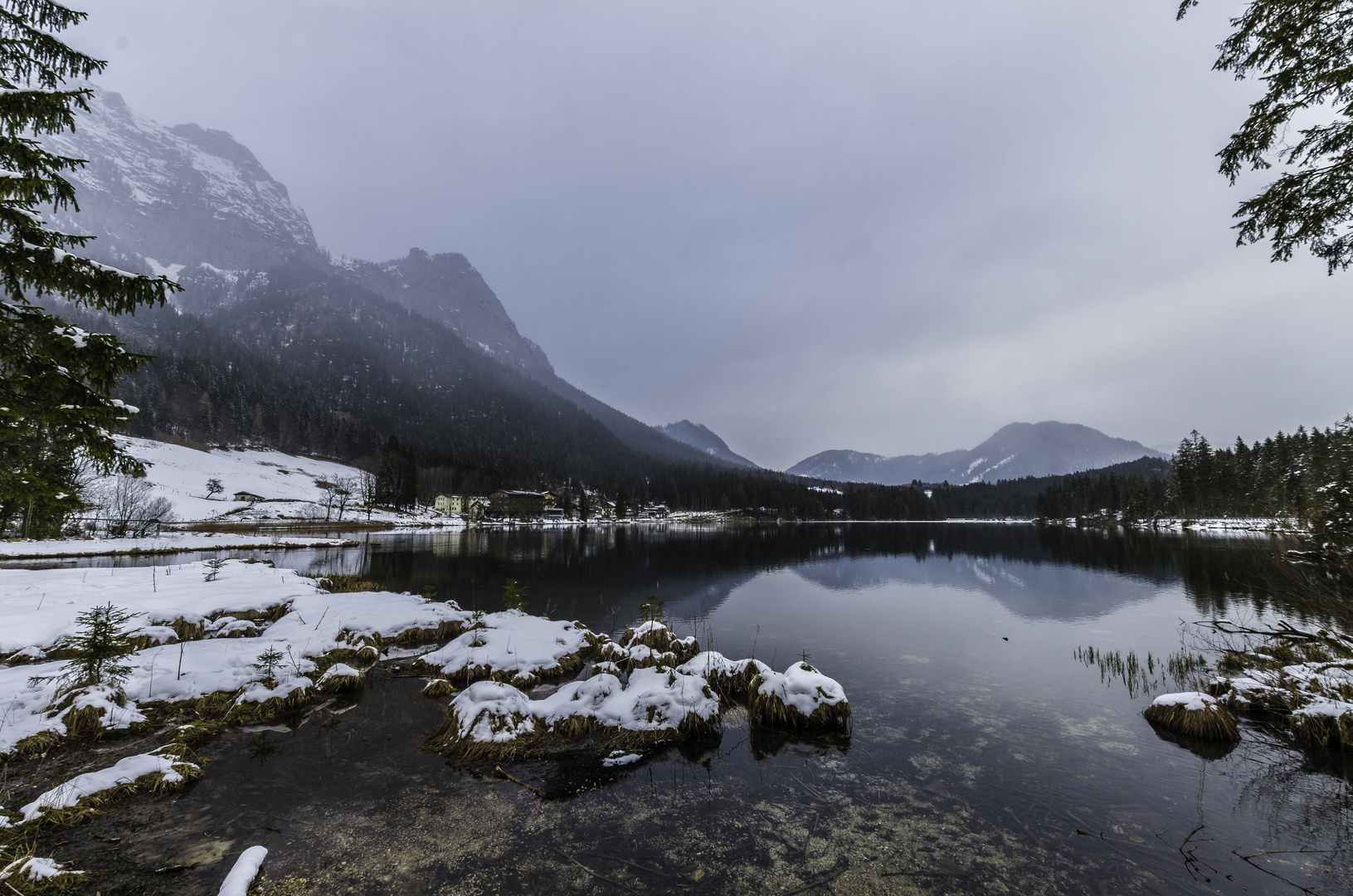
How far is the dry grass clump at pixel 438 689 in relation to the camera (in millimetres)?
11703

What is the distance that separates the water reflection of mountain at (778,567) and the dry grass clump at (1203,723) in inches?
627

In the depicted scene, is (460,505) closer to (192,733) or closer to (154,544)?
(154,544)

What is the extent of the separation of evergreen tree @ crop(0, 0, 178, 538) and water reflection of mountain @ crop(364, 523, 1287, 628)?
17248mm

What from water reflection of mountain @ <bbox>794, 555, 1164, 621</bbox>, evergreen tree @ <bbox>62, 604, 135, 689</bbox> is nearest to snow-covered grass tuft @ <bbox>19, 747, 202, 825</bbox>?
evergreen tree @ <bbox>62, 604, 135, 689</bbox>

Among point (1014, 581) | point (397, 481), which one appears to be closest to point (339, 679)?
point (1014, 581)

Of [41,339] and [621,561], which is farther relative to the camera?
[621,561]

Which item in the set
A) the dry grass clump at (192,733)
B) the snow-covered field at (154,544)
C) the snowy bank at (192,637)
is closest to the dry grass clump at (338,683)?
the snowy bank at (192,637)

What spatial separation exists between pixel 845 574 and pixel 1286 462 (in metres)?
88.3

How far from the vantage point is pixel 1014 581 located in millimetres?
37531

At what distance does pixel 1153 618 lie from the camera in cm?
2333

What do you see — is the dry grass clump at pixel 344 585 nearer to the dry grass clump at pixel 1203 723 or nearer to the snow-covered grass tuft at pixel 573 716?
the snow-covered grass tuft at pixel 573 716

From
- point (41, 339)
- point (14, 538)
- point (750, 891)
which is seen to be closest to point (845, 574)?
point (750, 891)

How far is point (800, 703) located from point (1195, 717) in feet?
28.2

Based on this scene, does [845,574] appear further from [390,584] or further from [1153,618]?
[390,584]
